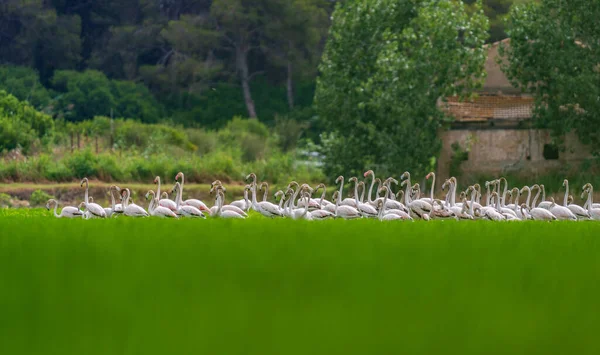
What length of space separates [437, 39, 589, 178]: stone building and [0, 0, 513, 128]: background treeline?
779 inches

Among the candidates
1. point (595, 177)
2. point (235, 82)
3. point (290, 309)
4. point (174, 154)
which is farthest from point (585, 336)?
point (235, 82)

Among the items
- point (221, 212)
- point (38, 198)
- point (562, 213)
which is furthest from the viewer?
point (38, 198)

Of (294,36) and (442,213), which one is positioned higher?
(442,213)

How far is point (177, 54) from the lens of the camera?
6100 cm

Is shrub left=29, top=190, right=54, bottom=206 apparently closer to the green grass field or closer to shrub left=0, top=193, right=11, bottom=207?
shrub left=0, top=193, right=11, bottom=207

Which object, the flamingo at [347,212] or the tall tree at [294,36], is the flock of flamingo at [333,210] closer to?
the flamingo at [347,212]

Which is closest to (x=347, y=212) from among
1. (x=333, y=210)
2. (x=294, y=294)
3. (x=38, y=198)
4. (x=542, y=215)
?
(x=333, y=210)

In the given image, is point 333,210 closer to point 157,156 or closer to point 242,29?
point 157,156

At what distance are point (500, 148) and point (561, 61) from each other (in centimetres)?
369

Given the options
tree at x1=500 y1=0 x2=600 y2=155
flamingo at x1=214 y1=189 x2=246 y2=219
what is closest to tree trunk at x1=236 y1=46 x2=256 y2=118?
tree at x1=500 y1=0 x2=600 y2=155

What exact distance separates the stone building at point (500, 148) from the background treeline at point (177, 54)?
64.9ft

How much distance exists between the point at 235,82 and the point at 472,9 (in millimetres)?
12786

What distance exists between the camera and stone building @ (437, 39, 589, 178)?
120ft

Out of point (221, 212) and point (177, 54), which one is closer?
point (221, 212)
